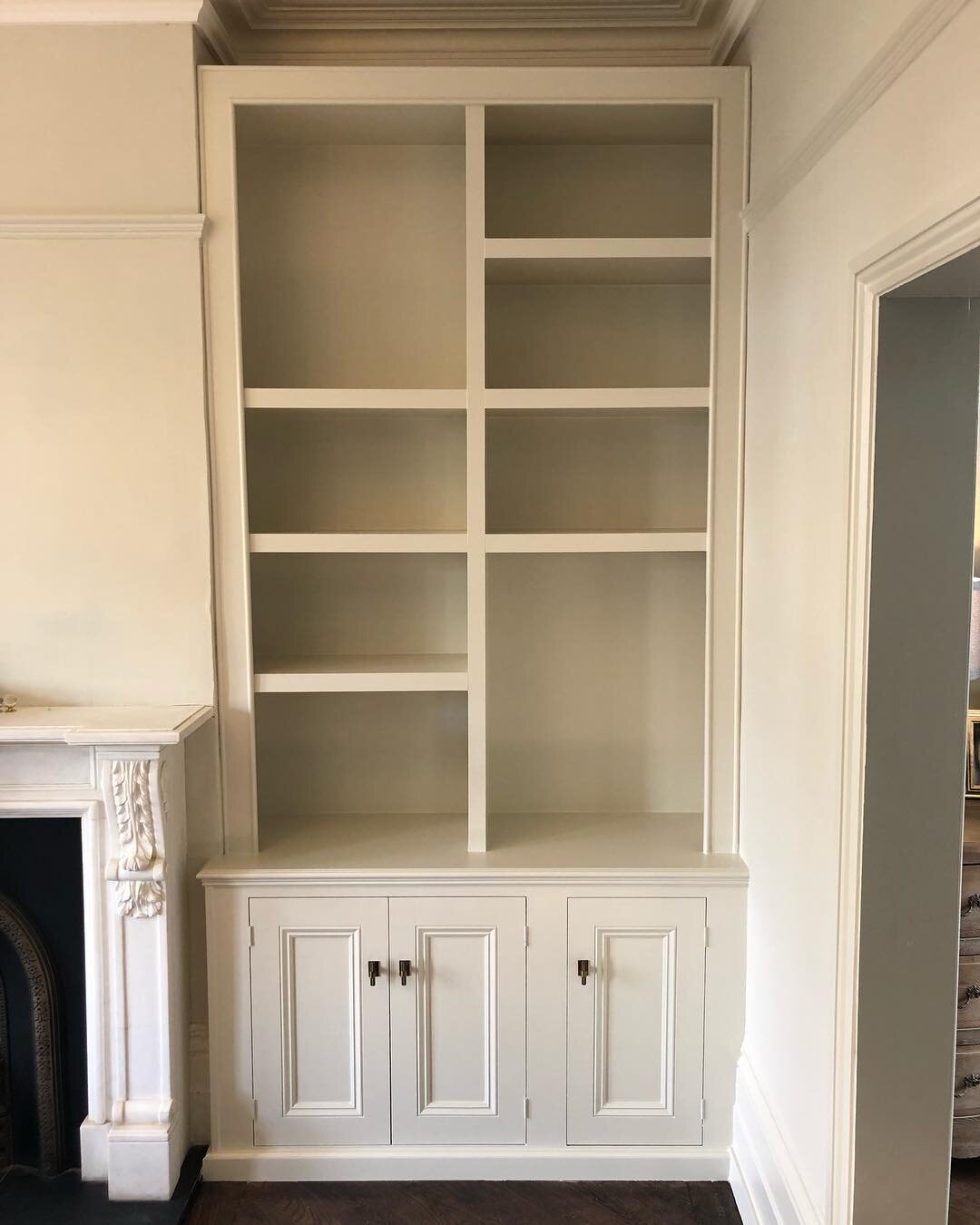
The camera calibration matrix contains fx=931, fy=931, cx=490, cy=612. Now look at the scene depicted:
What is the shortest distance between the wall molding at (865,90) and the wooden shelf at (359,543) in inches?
42.2

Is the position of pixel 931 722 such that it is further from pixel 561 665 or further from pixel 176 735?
pixel 176 735

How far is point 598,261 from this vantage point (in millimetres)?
2396

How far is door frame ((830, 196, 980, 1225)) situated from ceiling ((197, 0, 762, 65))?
128 cm

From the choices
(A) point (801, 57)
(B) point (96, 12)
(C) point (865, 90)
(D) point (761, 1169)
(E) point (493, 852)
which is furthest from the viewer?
(E) point (493, 852)

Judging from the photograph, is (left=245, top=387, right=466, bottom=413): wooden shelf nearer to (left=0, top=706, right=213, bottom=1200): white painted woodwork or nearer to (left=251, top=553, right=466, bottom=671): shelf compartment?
(left=251, top=553, right=466, bottom=671): shelf compartment

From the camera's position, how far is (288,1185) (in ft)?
7.69

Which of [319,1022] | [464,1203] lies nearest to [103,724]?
[319,1022]

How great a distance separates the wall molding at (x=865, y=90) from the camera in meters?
1.29

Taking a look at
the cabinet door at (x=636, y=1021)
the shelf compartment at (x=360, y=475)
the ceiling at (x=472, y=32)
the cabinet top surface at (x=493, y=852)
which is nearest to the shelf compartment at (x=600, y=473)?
the shelf compartment at (x=360, y=475)

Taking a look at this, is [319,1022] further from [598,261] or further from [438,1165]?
[598,261]

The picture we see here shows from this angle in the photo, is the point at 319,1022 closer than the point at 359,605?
Yes

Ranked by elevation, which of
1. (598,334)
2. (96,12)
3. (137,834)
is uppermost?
A: (96,12)

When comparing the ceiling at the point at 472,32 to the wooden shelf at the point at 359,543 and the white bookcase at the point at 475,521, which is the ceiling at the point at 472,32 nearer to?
the white bookcase at the point at 475,521

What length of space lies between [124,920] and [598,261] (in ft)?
6.62
